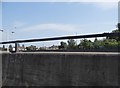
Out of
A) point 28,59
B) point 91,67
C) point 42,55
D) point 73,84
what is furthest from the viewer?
point 28,59

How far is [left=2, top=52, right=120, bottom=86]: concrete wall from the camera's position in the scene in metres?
6.56

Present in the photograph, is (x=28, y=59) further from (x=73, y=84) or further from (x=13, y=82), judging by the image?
(x=73, y=84)

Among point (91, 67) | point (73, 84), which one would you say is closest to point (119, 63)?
A: point (91, 67)

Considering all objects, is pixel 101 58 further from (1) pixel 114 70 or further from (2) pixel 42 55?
(2) pixel 42 55

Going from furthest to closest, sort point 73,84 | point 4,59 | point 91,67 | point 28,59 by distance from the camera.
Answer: point 4,59, point 28,59, point 73,84, point 91,67

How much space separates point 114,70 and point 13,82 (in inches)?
189

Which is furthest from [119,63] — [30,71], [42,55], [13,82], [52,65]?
[13,82]

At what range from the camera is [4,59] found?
1160 centimetres

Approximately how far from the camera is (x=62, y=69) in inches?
310

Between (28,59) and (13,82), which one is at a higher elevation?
(28,59)

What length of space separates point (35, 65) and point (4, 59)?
272 centimetres

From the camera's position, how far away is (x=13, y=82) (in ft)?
34.1

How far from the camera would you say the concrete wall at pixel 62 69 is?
21.5 feet

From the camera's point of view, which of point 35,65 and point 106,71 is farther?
point 35,65
